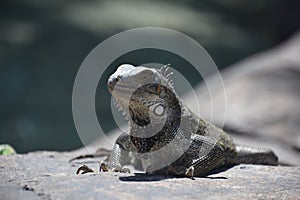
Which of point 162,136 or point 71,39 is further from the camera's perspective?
point 71,39

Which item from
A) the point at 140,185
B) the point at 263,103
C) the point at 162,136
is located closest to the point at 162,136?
the point at 162,136

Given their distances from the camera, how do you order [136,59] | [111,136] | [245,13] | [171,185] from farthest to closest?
[245,13] → [136,59] → [111,136] → [171,185]

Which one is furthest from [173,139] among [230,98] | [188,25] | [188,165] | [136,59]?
[188,25]

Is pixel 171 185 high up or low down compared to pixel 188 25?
down

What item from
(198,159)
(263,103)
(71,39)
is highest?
(71,39)

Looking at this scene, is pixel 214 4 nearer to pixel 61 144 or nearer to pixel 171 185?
pixel 61 144

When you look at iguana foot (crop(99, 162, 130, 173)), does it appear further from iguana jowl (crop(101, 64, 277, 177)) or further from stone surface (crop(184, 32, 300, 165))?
stone surface (crop(184, 32, 300, 165))

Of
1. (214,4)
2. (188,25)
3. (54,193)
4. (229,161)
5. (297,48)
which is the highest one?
(214,4)

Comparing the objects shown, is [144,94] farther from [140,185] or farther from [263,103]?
[263,103]
